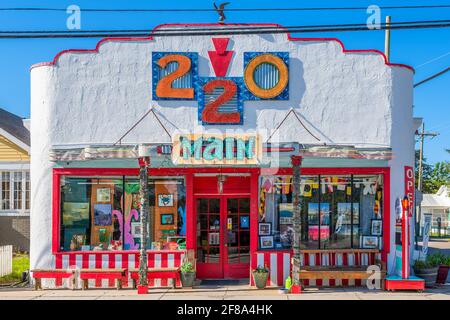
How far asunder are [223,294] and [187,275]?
4.12ft

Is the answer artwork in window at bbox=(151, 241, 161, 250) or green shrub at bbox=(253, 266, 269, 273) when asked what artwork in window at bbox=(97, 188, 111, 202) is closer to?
artwork in window at bbox=(151, 241, 161, 250)

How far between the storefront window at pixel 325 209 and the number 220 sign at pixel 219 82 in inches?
88.7

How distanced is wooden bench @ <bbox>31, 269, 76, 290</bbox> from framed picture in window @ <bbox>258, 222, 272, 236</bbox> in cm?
512

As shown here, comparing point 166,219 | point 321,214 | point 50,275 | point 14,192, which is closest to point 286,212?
point 321,214

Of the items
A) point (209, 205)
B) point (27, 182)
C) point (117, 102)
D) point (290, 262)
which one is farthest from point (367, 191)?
point (27, 182)

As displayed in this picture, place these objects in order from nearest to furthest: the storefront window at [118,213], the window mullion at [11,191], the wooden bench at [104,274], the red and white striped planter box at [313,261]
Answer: the wooden bench at [104,274]
the red and white striped planter box at [313,261]
the storefront window at [118,213]
the window mullion at [11,191]

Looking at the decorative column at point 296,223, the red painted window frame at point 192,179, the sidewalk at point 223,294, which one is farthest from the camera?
the red painted window frame at point 192,179

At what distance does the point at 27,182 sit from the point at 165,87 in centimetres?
910

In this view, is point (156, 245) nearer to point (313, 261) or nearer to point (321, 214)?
point (313, 261)

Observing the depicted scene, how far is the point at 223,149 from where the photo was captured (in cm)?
1256

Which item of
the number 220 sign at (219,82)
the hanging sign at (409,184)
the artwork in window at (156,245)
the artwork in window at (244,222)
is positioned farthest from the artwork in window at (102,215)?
the hanging sign at (409,184)

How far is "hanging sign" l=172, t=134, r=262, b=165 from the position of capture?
1248cm

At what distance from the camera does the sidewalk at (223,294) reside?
464 inches

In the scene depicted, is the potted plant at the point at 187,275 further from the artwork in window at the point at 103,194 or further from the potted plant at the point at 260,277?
the artwork in window at the point at 103,194
